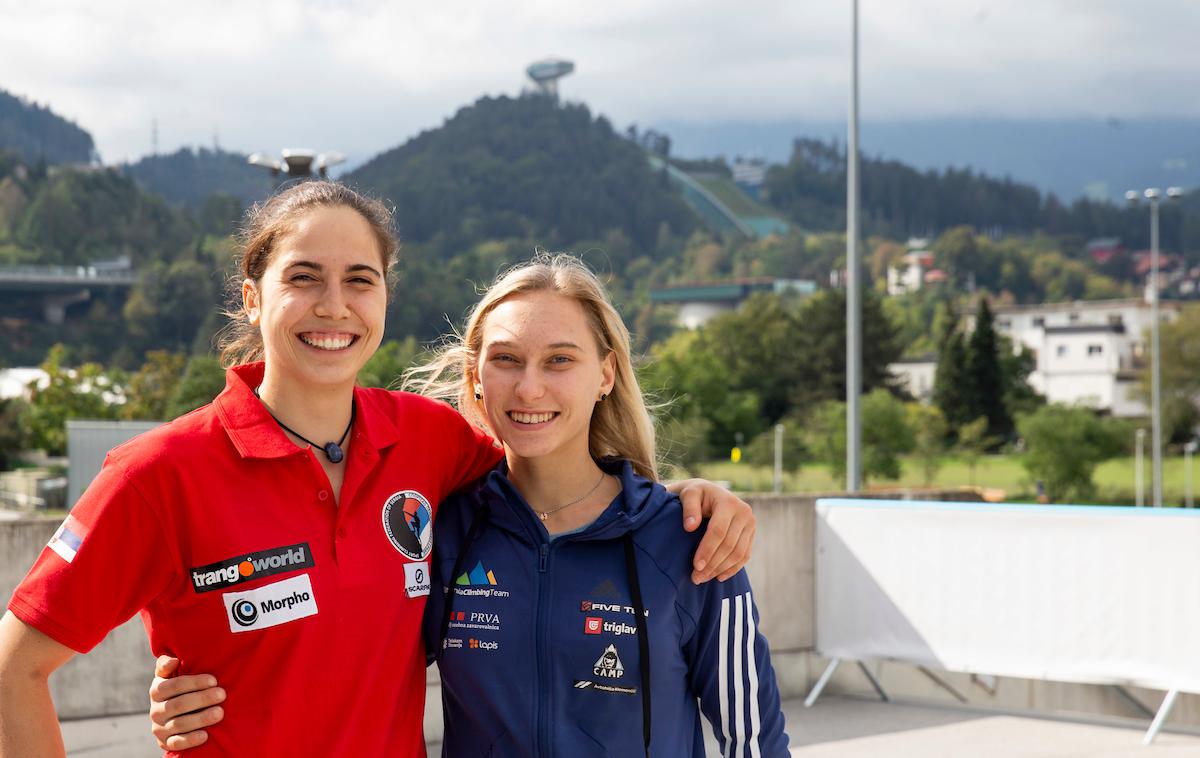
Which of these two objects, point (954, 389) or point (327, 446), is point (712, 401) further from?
point (327, 446)

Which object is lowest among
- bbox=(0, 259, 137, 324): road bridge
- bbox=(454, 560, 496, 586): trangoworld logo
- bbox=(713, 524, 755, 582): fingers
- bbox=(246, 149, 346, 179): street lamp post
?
bbox=(454, 560, 496, 586): trangoworld logo

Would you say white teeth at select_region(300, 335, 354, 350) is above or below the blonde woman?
above

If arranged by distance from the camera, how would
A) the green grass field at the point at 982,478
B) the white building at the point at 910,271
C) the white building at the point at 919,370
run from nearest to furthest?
1. the green grass field at the point at 982,478
2. the white building at the point at 919,370
3. the white building at the point at 910,271

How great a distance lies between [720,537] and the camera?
104 inches

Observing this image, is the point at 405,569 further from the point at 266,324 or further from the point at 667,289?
the point at 667,289

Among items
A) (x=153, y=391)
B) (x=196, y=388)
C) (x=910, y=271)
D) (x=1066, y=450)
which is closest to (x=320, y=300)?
(x=196, y=388)

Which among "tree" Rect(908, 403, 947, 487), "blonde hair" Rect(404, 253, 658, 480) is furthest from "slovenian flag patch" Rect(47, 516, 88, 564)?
"tree" Rect(908, 403, 947, 487)

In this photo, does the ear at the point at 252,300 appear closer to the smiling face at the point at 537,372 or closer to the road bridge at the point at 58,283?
the smiling face at the point at 537,372

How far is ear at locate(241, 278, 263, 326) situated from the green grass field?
68.2 meters

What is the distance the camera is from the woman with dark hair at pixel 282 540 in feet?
7.47

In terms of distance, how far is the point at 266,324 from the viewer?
260 centimetres

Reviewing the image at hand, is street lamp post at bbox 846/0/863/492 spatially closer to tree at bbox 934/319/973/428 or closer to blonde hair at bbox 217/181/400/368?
blonde hair at bbox 217/181/400/368

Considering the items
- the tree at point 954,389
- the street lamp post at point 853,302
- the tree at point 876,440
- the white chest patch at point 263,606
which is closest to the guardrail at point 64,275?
the tree at point 954,389

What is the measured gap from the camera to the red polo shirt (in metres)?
2.28
